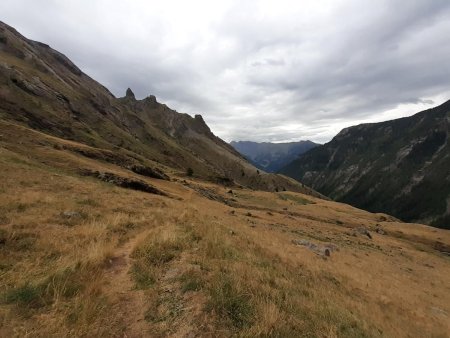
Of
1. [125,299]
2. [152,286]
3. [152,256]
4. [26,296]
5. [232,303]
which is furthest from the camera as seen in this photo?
[152,256]

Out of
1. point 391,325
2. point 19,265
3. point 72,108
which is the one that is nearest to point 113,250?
point 19,265

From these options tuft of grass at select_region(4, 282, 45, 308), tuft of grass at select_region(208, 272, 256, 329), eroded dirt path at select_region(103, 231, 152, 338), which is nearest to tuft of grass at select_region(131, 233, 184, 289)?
eroded dirt path at select_region(103, 231, 152, 338)

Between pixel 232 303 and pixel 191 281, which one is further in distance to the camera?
pixel 191 281

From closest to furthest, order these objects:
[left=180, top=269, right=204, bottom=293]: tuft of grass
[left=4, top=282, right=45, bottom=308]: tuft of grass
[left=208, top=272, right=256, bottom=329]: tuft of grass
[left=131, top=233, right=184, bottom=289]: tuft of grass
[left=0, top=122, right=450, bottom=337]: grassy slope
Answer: [left=0, top=122, right=450, bottom=337]: grassy slope
[left=4, top=282, right=45, bottom=308]: tuft of grass
[left=208, top=272, right=256, bottom=329]: tuft of grass
[left=180, top=269, right=204, bottom=293]: tuft of grass
[left=131, top=233, right=184, bottom=289]: tuft of grass

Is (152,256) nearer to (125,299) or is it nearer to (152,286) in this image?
(152,286)

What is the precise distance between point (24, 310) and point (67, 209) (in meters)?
9.75

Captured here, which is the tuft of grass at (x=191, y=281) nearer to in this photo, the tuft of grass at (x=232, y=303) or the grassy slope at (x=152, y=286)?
the grassy slope at (x=152, y=286)

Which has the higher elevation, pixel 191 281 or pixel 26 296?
pixel 191 281

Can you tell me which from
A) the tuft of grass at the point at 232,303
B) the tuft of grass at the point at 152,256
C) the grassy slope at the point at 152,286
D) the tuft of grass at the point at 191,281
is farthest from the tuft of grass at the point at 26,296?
the tuft of grass at the point at 232,303

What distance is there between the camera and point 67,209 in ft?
52.7

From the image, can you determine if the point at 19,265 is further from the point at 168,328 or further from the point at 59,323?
the point at 168,328

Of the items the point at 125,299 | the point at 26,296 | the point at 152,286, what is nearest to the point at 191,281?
the point at 152,286

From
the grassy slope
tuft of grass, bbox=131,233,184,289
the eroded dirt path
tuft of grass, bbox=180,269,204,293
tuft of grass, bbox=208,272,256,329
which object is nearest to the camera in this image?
the eroded dirt path

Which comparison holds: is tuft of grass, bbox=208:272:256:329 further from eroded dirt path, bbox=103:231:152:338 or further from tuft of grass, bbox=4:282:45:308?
tuft of grass, bbox=4:282:45:308
